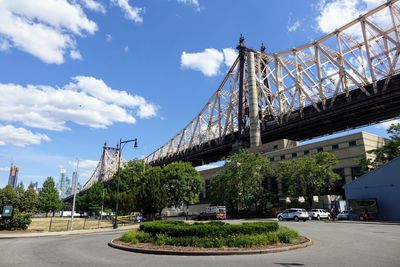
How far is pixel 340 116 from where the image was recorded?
64.8 m

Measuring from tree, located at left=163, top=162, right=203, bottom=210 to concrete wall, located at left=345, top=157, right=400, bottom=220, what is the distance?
92.4ft

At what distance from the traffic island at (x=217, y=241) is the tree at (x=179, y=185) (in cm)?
4282

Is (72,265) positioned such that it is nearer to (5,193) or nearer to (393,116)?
(5,193)

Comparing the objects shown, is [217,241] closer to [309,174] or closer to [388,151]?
[309,174]

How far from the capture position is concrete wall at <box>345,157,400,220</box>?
39.6m

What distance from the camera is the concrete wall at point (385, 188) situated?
39.6m

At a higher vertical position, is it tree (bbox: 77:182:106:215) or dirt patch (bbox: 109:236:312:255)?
tree (bbox: 77:182:106:215)

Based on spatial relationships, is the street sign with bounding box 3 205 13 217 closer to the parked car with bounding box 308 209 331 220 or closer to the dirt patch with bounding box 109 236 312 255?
the dirt patch with bounding box 109 236 312 255

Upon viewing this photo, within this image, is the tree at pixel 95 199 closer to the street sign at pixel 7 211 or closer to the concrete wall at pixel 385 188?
the street sign at pixel 7 211

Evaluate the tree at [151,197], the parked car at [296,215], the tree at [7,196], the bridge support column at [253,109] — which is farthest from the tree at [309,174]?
the tree at [7,196]

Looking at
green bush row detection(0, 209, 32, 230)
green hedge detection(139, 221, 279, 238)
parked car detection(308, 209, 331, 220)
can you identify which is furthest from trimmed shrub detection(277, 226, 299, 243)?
parked car detection(308, 209, 331, 220)

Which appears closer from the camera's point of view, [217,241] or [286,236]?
[217,241]

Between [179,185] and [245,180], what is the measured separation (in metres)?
12.1

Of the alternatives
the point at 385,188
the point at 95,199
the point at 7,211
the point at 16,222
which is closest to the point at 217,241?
the point at 7,211
